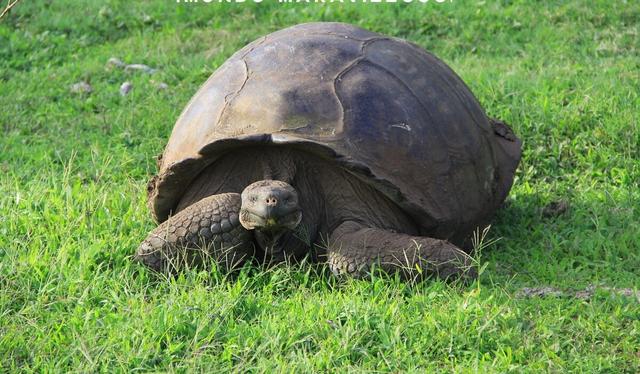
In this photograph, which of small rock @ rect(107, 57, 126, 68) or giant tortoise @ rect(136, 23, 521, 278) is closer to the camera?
giant tortoise @ rect(136, 23, 521, 278)

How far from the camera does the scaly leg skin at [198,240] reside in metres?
4.28

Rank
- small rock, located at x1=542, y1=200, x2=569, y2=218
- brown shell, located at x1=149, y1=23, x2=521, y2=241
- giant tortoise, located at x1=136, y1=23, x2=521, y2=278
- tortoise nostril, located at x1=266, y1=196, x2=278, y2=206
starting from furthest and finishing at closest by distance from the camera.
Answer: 1. small rock, located at x1=542, y1=200, x2=569, y2=218
2. brown shell, located at x1=149, y1=23, x2=521, y2=241
3. giant tortoise, located at x1=136, y1=23, x2=521, y2=278
4. tortoise nostril, located at x1=266, y1=196, x2=278, y2=206

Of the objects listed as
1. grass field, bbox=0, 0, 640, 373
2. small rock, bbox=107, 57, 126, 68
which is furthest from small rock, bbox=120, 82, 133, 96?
small rock, bbox=107, 57, 126, 68

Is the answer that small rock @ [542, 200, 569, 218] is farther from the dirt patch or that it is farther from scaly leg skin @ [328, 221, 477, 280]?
scaly leg skin @ [328, 221, 477, 280]

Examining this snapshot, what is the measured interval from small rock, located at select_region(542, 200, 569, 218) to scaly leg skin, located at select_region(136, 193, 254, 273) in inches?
68.7

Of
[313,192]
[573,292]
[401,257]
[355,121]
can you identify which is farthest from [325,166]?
[573,292]

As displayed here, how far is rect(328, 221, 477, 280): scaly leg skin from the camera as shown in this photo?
4.15 metres

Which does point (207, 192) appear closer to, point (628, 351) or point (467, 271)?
point (467, 271)

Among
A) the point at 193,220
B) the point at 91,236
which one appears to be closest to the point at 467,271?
the point at 193,220

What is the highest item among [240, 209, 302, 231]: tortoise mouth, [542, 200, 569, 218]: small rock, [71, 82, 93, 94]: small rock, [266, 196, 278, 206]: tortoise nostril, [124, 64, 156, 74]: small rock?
[266, 196, 278, 206]: tortoise nostril

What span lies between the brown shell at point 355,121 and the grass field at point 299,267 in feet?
1.09

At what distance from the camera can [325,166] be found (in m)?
4.52

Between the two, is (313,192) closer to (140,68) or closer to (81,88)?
(81,88)

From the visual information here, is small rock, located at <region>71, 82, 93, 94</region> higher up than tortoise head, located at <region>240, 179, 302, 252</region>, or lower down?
lower down
